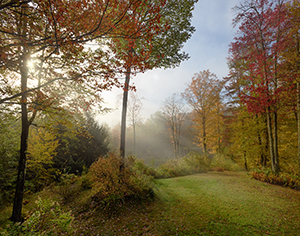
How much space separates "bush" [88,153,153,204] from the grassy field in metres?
0.36

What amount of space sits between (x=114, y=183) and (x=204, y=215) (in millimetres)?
3062

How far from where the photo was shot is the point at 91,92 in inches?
192

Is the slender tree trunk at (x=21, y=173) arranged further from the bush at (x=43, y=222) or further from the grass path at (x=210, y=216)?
the grass path at (x=210, y=216)

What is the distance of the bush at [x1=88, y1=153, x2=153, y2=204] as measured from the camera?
4.85 metres

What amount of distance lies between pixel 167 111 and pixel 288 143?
42.1 ft

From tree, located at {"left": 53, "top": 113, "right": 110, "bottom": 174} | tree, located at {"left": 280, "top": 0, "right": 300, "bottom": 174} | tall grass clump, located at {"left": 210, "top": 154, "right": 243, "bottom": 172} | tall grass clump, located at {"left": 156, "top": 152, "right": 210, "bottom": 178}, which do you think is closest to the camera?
tree, located at {"left": 280, "top": 0, "right": 300, "bottom": 174}

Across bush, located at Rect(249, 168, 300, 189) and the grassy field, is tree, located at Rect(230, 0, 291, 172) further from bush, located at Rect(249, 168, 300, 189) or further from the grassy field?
the grassy field

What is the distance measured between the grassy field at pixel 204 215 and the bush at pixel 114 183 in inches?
14.2

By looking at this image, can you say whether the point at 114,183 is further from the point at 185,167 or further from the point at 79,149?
the point at 185,167

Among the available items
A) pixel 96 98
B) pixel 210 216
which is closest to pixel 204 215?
pixel 210 216

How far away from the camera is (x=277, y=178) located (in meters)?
6.84

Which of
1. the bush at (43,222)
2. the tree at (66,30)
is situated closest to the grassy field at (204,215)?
the bush at (43,222)

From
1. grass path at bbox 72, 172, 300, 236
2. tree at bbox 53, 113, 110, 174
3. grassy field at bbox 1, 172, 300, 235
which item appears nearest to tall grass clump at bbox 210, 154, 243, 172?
grassy field at bbox 1, 172, 300, 235

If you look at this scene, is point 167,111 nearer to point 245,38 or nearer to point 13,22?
point 245,38
